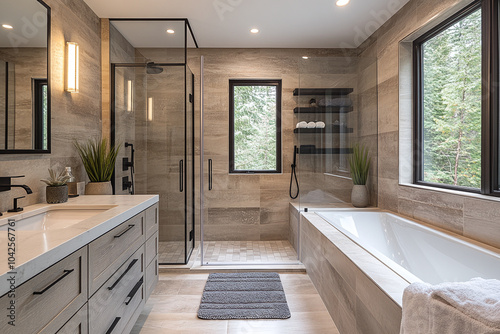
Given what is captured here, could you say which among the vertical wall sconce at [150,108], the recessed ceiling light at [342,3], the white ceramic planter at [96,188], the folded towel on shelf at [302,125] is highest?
the recessed ceiling light at [342,3]

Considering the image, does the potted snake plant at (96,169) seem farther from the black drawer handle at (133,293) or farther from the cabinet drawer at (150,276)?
the black drawer handle at (133,293)

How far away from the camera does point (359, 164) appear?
10.1 ft

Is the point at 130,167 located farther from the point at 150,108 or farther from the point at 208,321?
the point at 208,321

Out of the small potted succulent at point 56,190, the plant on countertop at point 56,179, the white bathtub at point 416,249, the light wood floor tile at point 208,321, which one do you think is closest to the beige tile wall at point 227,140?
the white bathtub at point 416,249

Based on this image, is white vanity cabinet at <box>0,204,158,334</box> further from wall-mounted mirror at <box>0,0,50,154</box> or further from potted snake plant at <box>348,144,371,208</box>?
potted snake plant at <box>348,144,371,208</box>

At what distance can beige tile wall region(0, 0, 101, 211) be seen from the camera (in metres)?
1.80

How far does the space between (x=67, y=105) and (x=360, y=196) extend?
2.78m

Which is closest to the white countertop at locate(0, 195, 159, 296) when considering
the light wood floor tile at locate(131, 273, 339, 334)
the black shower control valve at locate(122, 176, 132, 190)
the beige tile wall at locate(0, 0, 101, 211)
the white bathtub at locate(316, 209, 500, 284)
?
the beige tile wall at locate(0, 0, 101, 211)

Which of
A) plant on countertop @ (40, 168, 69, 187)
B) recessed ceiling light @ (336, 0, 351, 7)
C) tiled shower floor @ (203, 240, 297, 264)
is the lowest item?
tiled shower floor @ (203, 240, 297, 264)

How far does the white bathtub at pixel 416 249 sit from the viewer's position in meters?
1.65

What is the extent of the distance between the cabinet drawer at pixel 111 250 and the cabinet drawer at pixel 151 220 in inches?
5.7

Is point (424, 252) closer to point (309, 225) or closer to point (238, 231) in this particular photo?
point (309, 225)

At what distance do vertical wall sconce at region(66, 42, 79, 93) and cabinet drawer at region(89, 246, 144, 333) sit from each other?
54.1 inches

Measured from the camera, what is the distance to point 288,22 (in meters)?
2.93
